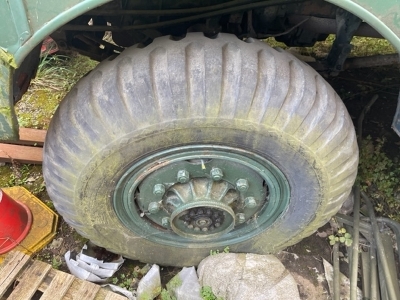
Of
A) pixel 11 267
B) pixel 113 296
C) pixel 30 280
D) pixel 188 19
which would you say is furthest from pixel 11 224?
pixel 188 19

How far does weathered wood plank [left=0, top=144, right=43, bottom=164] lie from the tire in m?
1.19

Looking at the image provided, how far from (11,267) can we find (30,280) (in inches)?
5.2

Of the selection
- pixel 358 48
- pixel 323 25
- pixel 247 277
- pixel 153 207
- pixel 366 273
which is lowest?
pixel 366 273

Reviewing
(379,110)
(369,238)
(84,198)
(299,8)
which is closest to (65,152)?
(84,198)

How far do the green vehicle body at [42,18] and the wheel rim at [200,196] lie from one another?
2.20 feet

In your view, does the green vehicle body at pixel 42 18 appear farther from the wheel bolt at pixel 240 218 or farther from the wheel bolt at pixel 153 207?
the wheel bolt at pixel 240 218

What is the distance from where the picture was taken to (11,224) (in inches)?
106

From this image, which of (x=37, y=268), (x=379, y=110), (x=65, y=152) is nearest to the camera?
(x=65, y=152)

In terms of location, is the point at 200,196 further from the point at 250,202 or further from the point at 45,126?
the point at 45,126

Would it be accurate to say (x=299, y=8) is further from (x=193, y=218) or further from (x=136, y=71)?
(x=193, y=218)

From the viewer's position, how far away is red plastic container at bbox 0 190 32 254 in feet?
8.64

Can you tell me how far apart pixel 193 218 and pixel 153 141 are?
23.0 inches

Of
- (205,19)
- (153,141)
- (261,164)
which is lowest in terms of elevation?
(261,164)

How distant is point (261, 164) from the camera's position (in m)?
1.99
